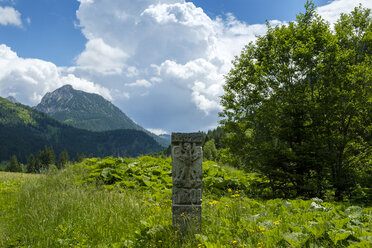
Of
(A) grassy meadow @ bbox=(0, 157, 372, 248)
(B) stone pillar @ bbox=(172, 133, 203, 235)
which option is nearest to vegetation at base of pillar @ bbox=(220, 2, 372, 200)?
(A) grassy meadow @ bbox=(0, 157, 372, 248)

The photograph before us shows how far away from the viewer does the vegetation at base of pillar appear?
993cm

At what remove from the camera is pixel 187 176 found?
538cm

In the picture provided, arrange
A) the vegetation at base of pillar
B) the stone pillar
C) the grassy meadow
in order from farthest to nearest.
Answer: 1. the vegetation at base of pillar
2. the stone pillar
3. the grassy meadow

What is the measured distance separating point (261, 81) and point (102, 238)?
11736 millimetres

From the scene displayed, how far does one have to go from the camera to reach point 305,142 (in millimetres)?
10258

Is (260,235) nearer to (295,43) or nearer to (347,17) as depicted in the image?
(295,43)

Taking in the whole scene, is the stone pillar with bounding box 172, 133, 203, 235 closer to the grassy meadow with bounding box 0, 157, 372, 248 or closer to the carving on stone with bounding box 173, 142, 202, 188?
the carving on stone with bounding box 173, 142, 202, 188

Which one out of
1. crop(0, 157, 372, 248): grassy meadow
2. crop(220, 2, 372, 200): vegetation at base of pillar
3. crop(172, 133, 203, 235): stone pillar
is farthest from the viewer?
crop(220, 2, 372, 200): vegetation at base of pillar

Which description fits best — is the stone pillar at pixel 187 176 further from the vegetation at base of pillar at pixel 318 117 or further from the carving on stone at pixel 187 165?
the vegetation at base of pillar at pixel 318 117

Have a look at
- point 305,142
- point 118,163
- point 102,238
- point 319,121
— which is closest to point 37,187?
point 118,163

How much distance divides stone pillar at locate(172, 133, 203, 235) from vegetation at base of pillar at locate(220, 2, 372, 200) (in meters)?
5.57

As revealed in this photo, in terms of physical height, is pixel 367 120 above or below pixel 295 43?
below

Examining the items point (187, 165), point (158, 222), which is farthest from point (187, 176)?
point (158, 222)

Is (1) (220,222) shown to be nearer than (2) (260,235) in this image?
No
